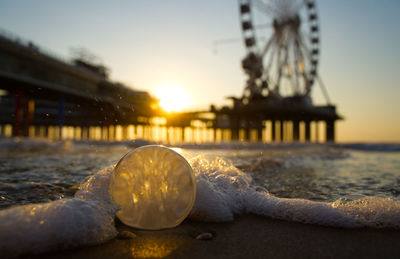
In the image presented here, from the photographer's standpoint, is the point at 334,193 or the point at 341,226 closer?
the point at 341,226

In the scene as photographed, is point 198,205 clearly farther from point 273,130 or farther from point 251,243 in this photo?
point 273,130

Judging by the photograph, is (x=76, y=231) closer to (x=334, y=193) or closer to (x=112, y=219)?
(x=112, y=219)

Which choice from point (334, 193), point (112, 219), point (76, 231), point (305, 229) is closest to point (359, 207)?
point (305, 229)

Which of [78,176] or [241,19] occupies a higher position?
[241,19]

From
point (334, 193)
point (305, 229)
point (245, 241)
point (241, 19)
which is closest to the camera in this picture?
point (245, 241)

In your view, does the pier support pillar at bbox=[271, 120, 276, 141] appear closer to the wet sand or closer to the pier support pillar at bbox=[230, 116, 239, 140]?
the pier support pillar at bbox=[230, 116, 239, 140]

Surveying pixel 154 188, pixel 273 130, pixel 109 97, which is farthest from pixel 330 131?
pixel 154 188
